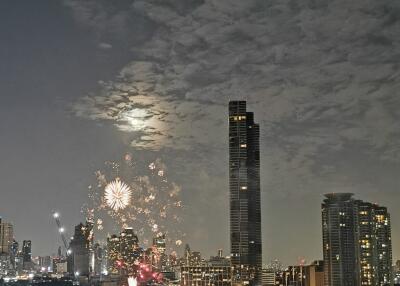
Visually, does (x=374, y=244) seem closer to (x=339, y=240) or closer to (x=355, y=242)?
(x=355, y=242)

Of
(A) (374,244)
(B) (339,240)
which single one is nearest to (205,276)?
(B) (339,240)

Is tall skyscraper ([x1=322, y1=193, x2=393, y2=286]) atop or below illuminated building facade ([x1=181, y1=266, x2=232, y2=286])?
atop

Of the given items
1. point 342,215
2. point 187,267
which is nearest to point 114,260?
point 187,267

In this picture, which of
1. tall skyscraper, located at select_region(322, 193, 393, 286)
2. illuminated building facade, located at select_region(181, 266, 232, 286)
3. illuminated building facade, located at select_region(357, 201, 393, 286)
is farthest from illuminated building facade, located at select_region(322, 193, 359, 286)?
illuminated building facade, located at select_region(181, 266, 232, 286)

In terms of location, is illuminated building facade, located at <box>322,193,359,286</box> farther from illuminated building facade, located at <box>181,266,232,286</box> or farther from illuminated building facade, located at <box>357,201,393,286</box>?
illuminated building facade, located at <box>181,266,232,286</box>

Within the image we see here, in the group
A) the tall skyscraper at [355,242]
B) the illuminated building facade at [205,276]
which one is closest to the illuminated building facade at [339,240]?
the tall skyscraper at [355,242]

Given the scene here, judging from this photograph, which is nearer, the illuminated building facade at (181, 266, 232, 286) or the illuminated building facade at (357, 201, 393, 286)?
the illuminated building facade at (357, 201, 393, 286)

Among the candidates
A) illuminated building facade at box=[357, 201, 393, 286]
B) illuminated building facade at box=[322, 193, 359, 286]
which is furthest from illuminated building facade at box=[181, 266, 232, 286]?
illuminated building facade at box=[357, 201, 393, 286]
